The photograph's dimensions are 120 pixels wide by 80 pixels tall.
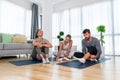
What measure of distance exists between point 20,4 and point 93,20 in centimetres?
380

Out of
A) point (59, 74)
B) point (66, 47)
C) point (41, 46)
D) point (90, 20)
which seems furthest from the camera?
point (90, 20)

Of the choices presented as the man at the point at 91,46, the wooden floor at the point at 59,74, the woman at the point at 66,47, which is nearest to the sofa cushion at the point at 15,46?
the woman at the point at 66,47

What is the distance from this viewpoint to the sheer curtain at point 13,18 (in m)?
6.21

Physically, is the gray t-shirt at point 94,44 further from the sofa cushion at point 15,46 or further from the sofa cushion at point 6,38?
the sofa cushion at point 6,38

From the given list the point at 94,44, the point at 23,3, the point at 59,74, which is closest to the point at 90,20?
the point at 94,44

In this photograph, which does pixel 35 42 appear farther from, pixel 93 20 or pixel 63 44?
pixel 93 20

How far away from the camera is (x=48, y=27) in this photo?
494 cm

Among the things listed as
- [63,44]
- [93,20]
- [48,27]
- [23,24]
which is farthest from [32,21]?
[63,44]

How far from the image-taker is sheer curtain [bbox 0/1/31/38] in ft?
20.4

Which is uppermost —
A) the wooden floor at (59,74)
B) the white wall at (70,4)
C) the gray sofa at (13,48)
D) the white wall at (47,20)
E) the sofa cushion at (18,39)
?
the white wall at (70,4)

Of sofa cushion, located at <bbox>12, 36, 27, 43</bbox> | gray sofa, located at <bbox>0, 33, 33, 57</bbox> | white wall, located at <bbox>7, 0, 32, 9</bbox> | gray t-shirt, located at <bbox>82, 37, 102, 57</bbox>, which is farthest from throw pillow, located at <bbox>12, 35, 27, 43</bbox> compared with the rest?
white wall, located at <bbox>7, 0, 32, 9</bbox>

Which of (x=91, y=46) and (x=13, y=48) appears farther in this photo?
(x=13, y=48)

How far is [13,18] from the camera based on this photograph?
6.72 metres

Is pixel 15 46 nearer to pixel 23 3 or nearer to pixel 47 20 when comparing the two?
pixel 47 20
